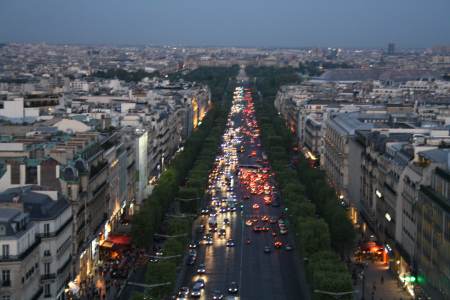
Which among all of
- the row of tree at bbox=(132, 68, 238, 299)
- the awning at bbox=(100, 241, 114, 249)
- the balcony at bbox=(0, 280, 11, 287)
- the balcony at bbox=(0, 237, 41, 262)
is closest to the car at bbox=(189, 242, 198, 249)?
the row of tree at bbox=(132, 68, 238, 299)

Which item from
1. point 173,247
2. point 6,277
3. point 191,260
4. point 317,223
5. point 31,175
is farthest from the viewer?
point 191,260

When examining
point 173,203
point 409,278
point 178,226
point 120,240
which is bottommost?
point 173,203

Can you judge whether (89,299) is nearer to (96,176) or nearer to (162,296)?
(162,296)

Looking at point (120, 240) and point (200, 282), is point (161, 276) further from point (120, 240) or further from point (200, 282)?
point (120, 240)

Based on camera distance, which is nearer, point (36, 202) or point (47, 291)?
point (47, 291)

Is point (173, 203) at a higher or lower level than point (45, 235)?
lower

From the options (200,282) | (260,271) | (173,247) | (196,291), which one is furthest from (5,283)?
(260,271)
